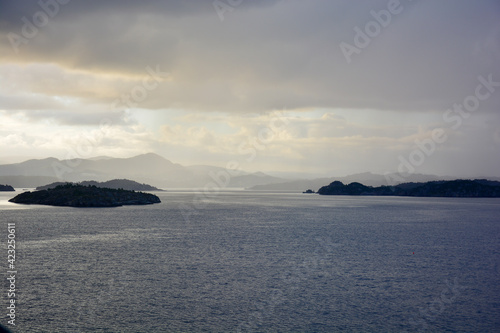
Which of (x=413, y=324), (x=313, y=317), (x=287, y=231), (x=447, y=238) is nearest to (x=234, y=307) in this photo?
(x=313, y=317)

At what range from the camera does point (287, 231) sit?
90.7 meters

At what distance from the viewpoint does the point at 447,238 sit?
8050 cm

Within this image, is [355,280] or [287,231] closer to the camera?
[355,280]

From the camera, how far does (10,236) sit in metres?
73.6

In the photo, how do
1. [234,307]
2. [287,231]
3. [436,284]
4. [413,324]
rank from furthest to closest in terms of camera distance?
1. [287,231]
2. [436,284]
3. [234,307]
4. [413,324]

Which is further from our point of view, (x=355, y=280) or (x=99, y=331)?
(x=355, y=280)

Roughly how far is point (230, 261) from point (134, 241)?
27.0 m

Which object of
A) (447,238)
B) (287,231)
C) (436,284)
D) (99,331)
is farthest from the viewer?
(287,231)

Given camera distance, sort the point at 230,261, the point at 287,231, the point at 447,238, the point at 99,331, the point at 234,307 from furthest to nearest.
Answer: the point at 287,231 < the point at 447,238 < the point at 230,261 < the point at 234,307 < the point at 99,331

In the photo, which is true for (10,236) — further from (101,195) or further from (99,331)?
(101,195)

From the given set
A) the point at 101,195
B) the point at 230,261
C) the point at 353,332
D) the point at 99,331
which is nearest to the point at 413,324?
the point at 353,332

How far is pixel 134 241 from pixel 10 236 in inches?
1001

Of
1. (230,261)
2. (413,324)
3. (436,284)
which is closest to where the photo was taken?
(413,324)

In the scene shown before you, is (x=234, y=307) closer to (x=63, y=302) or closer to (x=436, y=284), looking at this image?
(x=63, y=302)
